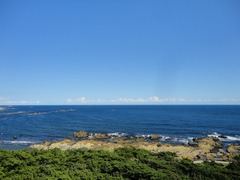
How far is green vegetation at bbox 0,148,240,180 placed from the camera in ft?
60.3

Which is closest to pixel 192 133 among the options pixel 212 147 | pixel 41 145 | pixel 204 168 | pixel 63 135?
pixel 212 147

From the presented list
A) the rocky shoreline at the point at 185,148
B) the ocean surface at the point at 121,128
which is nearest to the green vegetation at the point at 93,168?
the rocky shoreline at the point at 185,148

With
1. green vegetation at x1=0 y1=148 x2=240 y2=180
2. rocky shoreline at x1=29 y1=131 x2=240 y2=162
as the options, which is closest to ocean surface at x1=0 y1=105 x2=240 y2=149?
rocky shoreline at x1=29 y1=131 x2=240 y2=162

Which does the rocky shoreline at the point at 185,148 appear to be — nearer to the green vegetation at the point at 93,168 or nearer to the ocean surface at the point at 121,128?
the ocean surface at the point at 121,128

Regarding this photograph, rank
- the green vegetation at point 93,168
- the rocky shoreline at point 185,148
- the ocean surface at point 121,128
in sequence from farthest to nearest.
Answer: the ocean surface at point 121,128 → the rocky shoreline at point 185,148 → the green vegetation at point 93,168

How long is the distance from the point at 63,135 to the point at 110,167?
4443 cm

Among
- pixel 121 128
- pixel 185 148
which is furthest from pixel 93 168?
pixel 121 128

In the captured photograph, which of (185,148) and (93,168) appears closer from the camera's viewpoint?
(93,168)

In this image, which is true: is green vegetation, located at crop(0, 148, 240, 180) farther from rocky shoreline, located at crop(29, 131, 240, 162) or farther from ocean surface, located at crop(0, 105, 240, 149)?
ocean surface, located at crop(0, 105, 240, 149)

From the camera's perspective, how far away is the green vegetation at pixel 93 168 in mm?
18391

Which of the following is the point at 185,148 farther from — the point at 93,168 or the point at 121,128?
the point at 121,128

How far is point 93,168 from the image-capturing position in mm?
20391

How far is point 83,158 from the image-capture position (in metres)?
22.8

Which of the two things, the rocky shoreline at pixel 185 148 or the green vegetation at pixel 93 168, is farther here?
the rocky shoreline at pixel 185 148
